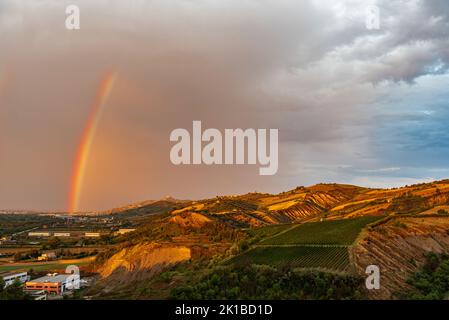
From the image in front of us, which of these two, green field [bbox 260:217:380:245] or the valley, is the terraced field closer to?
green field [bbox 260:217:380:245]

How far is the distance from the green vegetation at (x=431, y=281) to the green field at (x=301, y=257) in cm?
836

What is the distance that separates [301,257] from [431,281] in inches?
718

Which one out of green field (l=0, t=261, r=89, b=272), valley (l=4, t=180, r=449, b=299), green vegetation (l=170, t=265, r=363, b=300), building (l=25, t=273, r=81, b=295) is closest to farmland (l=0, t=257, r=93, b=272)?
green field (l=0, t=261, r=89, b=272)

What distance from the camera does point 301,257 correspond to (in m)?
59.5

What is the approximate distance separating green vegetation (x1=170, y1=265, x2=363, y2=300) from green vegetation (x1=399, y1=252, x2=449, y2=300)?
6.65 m

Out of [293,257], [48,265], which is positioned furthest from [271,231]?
[48,265]

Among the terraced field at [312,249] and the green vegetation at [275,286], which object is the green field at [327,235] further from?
the green vegetation at [275,286]

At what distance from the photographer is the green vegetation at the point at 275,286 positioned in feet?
139

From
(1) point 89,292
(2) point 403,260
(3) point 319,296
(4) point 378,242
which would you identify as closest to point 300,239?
(4) point 378,242

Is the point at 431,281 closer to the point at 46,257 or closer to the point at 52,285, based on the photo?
the point at 52,285
